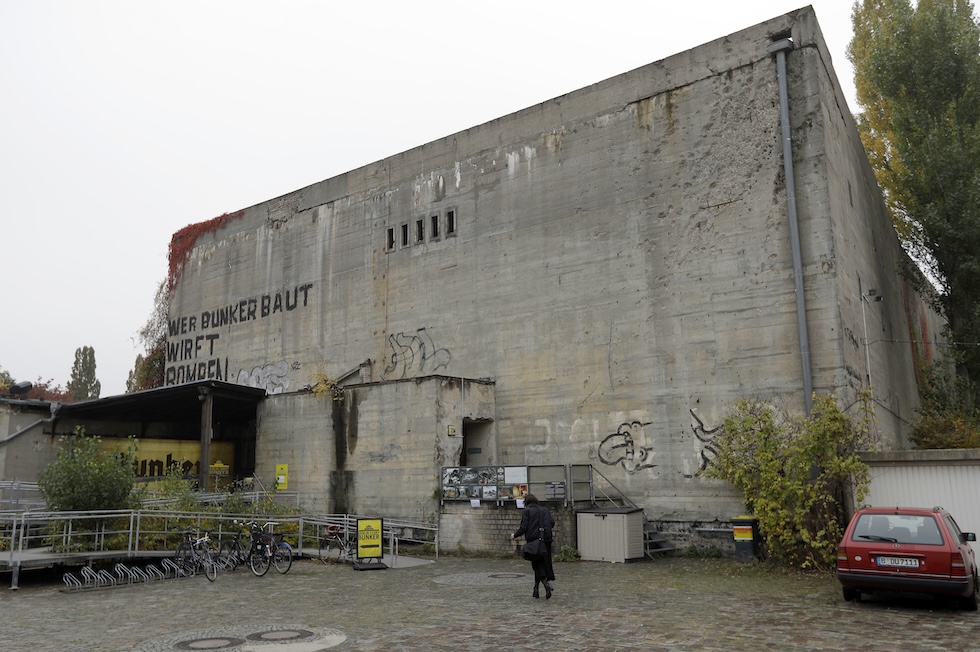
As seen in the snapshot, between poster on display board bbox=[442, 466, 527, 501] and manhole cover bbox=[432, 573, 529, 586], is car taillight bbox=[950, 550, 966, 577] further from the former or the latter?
poster on display board bbox=[442, 466, 527, 501]

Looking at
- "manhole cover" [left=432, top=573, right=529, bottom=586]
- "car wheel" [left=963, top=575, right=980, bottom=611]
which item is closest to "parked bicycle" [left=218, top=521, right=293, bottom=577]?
"manhole cover" [left=432, top=573, right=529, bottom=586]

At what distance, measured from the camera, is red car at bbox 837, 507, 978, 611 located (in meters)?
10.2

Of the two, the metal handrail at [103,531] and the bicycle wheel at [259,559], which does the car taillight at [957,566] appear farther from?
the bicycle wheel at [259,559]

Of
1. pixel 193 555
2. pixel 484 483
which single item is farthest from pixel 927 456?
pixel 193 555

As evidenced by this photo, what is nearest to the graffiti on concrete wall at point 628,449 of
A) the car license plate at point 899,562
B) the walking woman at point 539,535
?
the walking woman at point 539,535

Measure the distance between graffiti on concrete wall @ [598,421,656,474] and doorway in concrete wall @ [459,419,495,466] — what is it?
3733 millimetres

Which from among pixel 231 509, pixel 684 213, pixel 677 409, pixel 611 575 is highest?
pixel 684 213

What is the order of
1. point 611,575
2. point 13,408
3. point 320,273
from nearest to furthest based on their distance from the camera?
point 611,575 < point 13,408 < point 320,273

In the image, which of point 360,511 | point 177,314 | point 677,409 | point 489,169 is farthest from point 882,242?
point 177,314

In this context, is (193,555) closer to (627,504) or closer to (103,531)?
(103,531)

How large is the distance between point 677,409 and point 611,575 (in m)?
5.83

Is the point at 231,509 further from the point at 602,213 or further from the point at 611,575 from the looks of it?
the point at 602,213

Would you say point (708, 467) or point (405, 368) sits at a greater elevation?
point (405, 368)

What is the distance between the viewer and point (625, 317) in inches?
823
